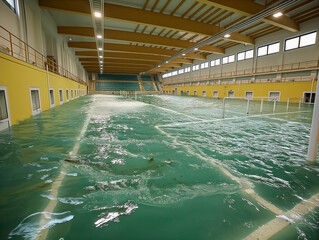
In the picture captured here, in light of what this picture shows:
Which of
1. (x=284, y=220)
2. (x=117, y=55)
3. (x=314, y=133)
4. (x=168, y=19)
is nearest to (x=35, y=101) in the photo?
(x=284, y=220)

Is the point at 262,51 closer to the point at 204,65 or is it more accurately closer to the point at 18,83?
the point at 204,65

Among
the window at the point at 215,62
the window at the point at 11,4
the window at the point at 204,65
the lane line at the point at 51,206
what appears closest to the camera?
the lane line at the point at 51,206

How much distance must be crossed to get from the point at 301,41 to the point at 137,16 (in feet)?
62.3

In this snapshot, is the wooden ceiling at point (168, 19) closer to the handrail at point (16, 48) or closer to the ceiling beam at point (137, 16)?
the ceiling beam at point (137, 16)

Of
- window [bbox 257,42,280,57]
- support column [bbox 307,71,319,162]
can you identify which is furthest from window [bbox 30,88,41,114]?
window [bbox 257,42,280,57]

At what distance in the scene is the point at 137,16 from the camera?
39.9 ft

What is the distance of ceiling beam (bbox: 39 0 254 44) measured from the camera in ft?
34.1

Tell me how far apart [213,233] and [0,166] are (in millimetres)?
3417

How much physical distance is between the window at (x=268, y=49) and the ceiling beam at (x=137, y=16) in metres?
10.4

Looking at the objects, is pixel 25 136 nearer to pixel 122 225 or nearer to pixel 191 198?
pixel 122 225

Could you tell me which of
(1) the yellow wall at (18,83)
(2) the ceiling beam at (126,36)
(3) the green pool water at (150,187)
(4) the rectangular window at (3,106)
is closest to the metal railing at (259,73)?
(2) the ceiling beam at (126,36)

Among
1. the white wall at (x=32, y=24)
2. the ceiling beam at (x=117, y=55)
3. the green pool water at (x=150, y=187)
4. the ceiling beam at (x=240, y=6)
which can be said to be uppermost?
the ceiling beam at (x=117, y=55)

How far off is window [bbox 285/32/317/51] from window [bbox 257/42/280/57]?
3.86ft

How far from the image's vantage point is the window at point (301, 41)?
662 inches
